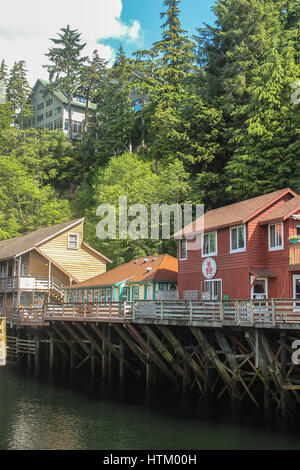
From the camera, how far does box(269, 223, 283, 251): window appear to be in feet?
83.8

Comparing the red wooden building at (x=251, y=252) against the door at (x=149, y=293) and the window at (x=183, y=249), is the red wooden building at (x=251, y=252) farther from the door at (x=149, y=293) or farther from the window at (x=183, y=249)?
the door at (x=149, y=293)

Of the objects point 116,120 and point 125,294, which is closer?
point 125,294

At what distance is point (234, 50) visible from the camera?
50.1m

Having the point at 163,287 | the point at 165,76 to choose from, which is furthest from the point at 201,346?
the point at 165,76

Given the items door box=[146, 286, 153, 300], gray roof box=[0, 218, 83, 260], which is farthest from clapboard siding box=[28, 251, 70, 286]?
door box=[146, 286, 153, 300]

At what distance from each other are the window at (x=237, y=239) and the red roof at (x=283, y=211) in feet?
3.65

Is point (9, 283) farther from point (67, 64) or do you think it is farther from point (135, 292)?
point (67, 64)

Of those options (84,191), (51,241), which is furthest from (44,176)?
(51,241)

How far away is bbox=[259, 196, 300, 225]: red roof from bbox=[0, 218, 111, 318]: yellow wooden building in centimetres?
2245

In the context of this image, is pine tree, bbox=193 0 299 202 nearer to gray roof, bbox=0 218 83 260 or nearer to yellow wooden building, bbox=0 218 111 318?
yellow wooden building, bbox=0 218 111 318

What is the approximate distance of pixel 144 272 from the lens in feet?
115

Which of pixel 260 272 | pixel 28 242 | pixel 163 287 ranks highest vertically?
pixel 28 242

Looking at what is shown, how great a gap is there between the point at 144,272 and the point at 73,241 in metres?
13.5
